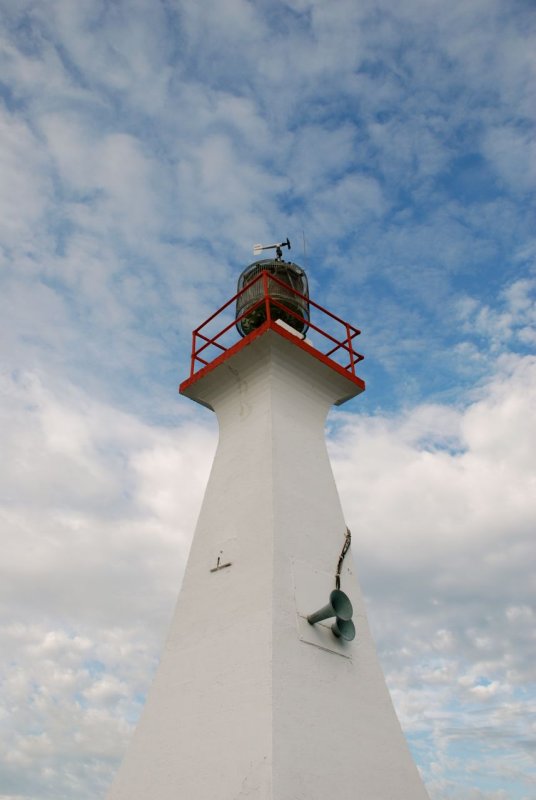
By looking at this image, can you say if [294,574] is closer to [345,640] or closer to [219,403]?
[345,640]

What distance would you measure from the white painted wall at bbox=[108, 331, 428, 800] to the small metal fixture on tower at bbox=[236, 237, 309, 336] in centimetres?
192

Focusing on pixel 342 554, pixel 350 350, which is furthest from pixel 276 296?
pixel 342 554

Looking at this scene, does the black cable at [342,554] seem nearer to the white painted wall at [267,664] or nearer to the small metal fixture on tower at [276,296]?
the white painted wall at [267,664]

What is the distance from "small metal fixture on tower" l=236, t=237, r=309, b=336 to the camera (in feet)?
32.0

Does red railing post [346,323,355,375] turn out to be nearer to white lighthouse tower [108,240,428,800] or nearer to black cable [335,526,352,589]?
white lighthouse tower [108,240,428,800]

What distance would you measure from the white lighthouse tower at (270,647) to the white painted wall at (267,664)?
0.01m

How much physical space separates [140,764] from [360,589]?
2.89m

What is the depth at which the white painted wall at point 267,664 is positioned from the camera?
476cm

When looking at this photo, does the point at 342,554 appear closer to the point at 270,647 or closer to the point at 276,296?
the point at 270,647

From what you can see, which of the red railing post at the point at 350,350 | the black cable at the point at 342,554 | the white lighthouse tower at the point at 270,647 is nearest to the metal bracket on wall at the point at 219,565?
the white lighthouse tower at the point at 270,647

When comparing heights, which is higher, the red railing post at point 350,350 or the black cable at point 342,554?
the red railing post at point 350,350

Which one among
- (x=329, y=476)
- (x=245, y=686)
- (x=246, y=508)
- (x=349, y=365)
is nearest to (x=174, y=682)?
(x=245, y=686)

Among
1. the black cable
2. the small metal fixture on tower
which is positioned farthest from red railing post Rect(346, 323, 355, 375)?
the black cable

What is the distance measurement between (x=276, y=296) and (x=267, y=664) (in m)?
6.21
